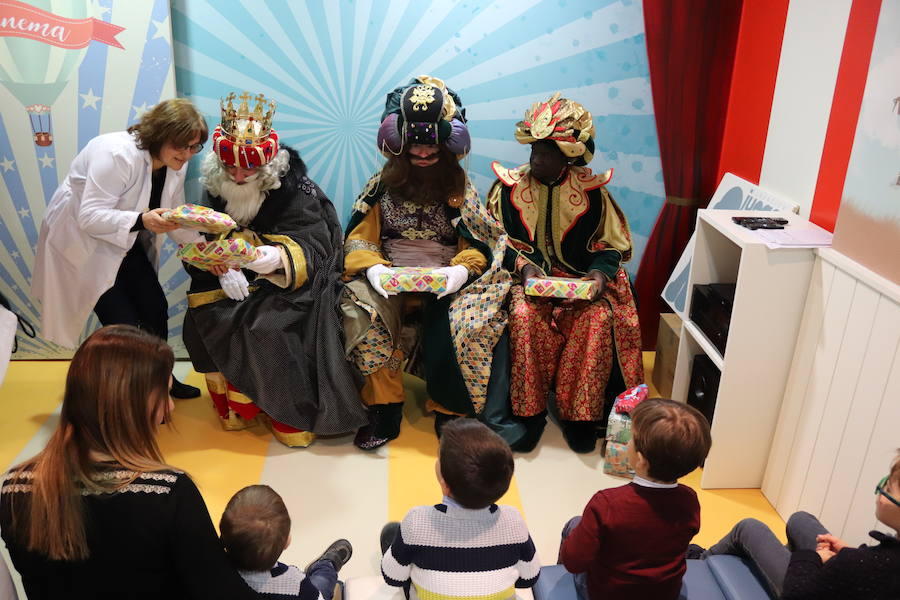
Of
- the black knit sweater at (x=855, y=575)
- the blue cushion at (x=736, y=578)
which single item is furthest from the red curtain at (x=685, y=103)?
the black knit sweater at (x=855, y=575)

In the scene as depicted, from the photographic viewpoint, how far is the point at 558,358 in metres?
3.21

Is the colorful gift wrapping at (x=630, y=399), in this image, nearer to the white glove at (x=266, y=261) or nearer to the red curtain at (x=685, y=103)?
the red curtain at (x=685, y=103)

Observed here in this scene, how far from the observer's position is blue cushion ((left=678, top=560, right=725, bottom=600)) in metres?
2.07

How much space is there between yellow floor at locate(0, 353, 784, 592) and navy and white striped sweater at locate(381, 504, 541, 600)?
0.82 meters

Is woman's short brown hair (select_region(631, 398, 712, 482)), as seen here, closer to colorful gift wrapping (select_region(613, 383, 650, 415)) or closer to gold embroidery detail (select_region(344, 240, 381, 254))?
colorful gift wrapping (select_region(613, 383, 650, 415))

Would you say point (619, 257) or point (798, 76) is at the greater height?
point (798, 76)

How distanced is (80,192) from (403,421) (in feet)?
5.07

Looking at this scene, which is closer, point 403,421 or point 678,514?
point 678,514

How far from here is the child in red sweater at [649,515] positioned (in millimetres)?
1770

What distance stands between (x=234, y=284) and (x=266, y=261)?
155mm

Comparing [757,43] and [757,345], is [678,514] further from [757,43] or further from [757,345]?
[757,43]

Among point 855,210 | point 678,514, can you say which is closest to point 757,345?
point 855,210

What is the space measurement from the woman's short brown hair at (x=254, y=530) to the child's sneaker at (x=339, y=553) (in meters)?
0.63

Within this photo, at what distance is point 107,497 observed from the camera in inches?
57.0
